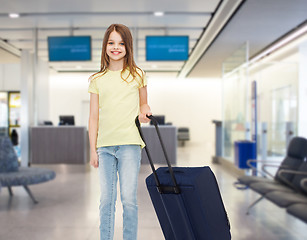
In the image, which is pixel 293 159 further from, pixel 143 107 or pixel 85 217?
pixel 143 107

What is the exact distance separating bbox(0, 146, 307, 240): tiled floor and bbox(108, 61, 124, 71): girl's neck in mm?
500

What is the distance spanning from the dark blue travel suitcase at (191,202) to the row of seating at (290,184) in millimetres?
1621

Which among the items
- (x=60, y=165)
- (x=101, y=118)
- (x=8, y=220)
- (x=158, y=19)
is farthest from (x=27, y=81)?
(x=101, y=118)

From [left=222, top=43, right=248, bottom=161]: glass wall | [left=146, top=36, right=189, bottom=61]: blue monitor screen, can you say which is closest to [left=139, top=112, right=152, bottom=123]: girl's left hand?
[left=222, top=43, right=248, bottom=161]: glass wall

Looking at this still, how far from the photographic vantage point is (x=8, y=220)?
3.21 m

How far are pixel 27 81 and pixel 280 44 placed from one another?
236 inches

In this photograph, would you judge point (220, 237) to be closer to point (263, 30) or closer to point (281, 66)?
point (263, 30)

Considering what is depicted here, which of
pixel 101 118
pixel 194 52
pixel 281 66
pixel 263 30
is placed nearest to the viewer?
pixel 101 118

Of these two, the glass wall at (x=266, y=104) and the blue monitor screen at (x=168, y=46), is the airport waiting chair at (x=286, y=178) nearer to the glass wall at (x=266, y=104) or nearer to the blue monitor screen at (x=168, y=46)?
the glass wall at (x=266, y=104)

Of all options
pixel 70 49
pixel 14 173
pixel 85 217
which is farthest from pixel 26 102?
pixel 85 217

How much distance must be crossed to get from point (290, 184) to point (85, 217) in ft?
7.01

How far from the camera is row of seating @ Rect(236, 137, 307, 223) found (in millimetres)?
2793

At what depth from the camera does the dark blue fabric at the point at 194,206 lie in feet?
3.82

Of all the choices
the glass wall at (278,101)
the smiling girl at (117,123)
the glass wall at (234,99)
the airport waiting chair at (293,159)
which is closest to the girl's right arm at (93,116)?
the smiling girl at (117,123)
